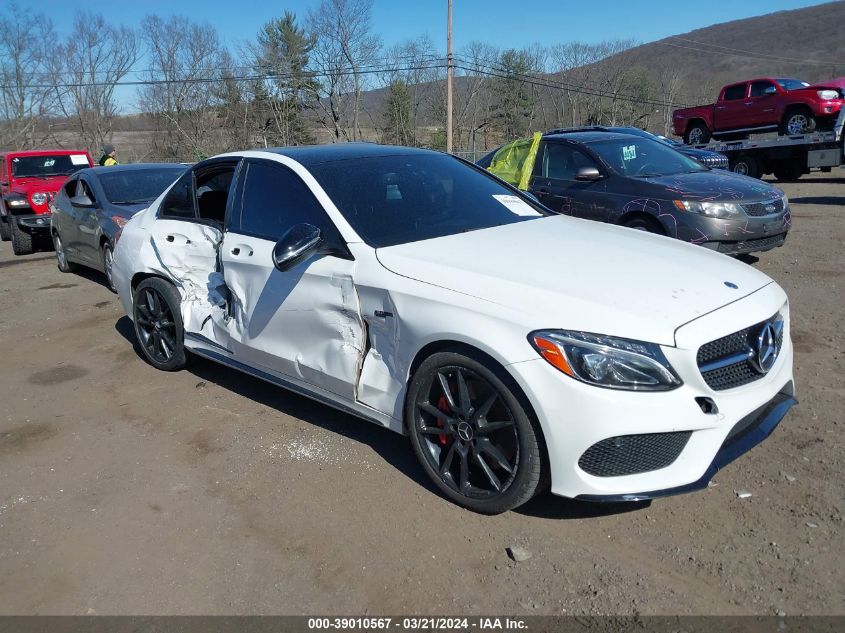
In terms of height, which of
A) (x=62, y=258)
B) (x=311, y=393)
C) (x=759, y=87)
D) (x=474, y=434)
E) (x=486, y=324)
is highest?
(x=759, y=87)

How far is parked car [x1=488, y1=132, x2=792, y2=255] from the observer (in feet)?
23.8

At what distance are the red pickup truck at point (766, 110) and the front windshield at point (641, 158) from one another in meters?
11.8

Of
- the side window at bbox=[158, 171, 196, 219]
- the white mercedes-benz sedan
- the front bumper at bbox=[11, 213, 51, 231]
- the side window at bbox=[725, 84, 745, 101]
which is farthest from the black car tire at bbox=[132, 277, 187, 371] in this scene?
the side window at bbox=[725, 84, 745, 101]

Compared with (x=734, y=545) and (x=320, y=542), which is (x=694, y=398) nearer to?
(x=734, y=545)

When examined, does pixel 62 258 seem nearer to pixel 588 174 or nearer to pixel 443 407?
pixel 588 174

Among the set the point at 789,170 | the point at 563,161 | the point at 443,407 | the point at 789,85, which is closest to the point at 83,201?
the point at 563,161

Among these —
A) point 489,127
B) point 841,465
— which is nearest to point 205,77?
point 489,127

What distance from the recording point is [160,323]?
209 inches

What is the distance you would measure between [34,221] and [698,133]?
18273mm

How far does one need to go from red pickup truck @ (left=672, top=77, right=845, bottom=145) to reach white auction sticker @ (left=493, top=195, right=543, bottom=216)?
A: 54.6ft

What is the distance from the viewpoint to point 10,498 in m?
3.72

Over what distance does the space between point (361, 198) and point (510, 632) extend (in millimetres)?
2426

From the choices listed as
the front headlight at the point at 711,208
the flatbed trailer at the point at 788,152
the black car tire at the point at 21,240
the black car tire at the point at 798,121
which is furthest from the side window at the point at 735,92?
the black car tire at the point at 21,240

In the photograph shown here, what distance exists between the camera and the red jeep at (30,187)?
12.4 meters
